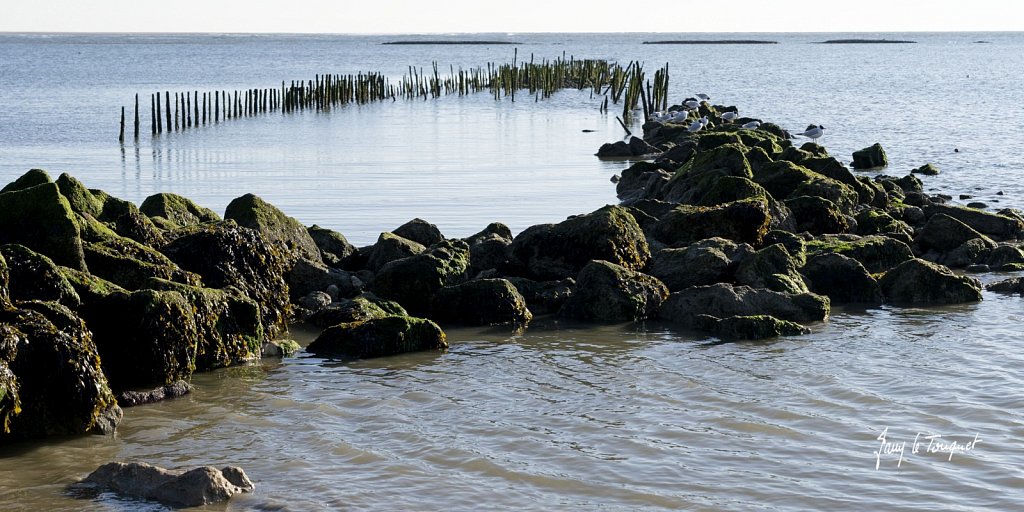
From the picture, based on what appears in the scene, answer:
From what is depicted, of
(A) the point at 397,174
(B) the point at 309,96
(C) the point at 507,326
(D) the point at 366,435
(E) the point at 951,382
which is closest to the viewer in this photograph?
(D) the point at 366,435

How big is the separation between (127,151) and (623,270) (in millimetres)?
25040

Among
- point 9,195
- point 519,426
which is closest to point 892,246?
point 519,426

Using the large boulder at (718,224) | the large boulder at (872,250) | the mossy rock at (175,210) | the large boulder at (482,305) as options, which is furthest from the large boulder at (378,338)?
the large boulder at (872,250)

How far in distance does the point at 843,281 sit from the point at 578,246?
131 inches

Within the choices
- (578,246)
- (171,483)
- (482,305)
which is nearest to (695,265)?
(578,246)

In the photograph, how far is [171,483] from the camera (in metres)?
7.38

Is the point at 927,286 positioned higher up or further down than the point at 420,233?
further down

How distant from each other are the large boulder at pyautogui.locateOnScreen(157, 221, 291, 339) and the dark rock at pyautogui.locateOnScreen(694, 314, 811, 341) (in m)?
4.80

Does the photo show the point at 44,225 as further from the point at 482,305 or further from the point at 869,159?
the point at 869,159

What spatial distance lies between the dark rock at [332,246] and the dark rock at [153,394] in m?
5.33

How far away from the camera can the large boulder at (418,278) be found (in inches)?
522

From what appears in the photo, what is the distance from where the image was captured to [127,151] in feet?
113

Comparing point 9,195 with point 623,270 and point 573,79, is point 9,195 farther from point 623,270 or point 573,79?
point 573,79

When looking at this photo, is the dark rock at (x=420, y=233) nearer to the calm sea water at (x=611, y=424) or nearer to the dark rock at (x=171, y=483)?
the calm sea water at (x=611, y=424)
